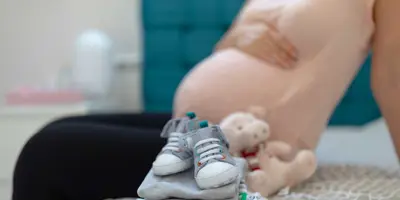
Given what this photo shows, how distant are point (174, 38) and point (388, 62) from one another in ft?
3.89

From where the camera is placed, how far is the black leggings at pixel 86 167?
47.6 inches

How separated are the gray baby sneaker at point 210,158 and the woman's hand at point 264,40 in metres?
0.44

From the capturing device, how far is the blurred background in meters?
1.98

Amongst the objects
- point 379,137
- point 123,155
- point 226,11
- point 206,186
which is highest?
→ point 226,11

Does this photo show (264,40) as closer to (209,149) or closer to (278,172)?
(278,172)

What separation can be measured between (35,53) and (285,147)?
1626 millimetres

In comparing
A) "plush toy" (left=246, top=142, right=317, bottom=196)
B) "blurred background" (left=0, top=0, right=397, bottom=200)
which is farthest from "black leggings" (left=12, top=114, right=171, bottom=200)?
"blurred background" (left=0, top=0, right=397, bottom=200)

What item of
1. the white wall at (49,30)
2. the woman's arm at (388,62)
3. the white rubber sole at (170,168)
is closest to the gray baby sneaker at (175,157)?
the white rubber sole at (170,168)

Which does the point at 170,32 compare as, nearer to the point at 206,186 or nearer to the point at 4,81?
the point at 4,81

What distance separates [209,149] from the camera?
0.83 metres

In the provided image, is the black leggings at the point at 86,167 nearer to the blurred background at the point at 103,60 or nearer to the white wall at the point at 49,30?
the blurred background at the point at 103,60

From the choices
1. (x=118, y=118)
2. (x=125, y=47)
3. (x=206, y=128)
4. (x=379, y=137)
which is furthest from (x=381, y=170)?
(x=125, y=47)

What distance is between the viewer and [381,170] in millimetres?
1315

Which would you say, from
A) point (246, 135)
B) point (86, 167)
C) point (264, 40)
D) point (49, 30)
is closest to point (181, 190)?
point (246, 135)
